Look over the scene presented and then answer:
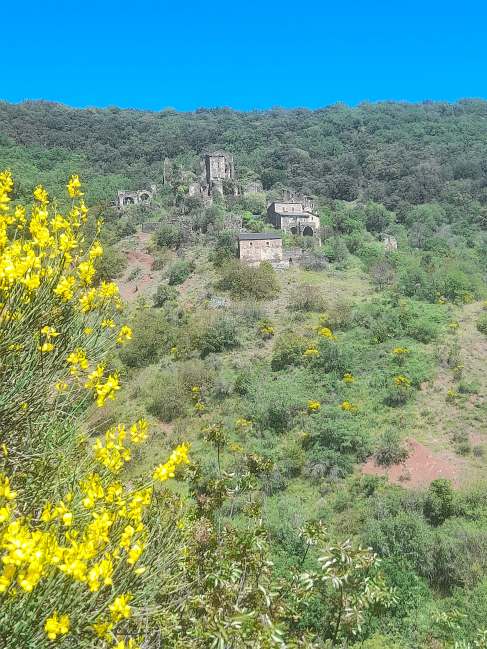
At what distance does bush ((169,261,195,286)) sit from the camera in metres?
31.9

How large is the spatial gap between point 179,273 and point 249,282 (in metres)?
6.39

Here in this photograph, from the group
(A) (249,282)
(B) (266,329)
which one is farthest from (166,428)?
(A) (249,282)

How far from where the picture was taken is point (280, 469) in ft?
48.4

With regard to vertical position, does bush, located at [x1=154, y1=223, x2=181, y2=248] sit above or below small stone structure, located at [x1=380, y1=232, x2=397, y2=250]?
above

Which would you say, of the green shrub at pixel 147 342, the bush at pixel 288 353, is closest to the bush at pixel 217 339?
the green shrub at pixel 147 342

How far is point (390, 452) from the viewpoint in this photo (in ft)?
48.7

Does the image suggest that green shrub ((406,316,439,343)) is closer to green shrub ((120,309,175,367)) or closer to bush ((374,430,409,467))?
bush ((374,430,409,467))

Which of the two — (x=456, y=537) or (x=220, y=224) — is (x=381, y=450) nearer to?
(x=456, y=537)

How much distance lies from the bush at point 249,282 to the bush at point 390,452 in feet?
50.7

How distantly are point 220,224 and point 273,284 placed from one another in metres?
12.4

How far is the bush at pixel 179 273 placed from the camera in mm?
31852

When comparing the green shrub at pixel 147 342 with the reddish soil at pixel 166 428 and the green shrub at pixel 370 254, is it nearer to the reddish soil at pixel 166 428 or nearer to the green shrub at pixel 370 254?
the reddish soil at pixel 166 428

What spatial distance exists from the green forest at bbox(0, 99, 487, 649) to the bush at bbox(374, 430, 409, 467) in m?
0.08

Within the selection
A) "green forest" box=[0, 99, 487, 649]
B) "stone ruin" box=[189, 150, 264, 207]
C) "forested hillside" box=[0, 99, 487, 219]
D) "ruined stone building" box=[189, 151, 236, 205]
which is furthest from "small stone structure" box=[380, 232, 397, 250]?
"ruined stone building" box=[189, 151, 236, 205]
